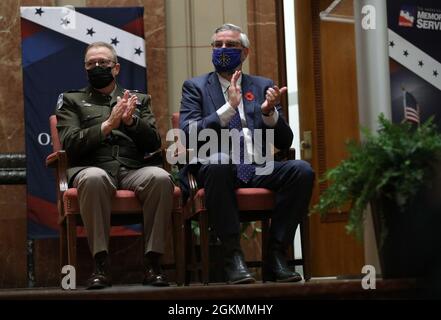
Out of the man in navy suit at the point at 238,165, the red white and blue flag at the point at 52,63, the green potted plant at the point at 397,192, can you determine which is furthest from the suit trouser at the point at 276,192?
the red white and blue flag at the point at 52,63

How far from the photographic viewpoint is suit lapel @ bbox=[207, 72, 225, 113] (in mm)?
4828

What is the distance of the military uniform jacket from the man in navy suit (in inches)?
9.6

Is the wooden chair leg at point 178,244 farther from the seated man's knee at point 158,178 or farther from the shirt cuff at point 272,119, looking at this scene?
the shirt cuff at point 272,119

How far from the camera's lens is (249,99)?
16.0 ft

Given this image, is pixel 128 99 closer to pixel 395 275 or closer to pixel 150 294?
pixel 150 294

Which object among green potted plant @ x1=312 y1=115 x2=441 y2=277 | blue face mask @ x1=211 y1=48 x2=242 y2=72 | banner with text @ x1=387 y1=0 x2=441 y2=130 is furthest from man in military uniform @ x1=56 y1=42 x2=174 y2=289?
banner with text @ x1=387 y1=0 x2=441 y2=130

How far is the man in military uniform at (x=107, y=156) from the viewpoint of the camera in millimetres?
4473

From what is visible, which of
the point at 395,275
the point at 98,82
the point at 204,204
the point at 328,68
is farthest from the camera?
the point at 328,68

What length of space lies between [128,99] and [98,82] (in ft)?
1.12

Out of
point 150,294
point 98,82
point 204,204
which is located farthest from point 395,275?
point 98,82

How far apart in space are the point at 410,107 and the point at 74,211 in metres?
2.79

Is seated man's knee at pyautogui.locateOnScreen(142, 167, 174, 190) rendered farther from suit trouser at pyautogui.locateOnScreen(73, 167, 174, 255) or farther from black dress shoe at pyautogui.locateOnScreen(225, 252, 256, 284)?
black dress shoe at pyautogui.locateOnScreen(225, 252, 256, 284)

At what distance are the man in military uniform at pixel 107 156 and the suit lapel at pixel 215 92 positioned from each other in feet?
1.22
